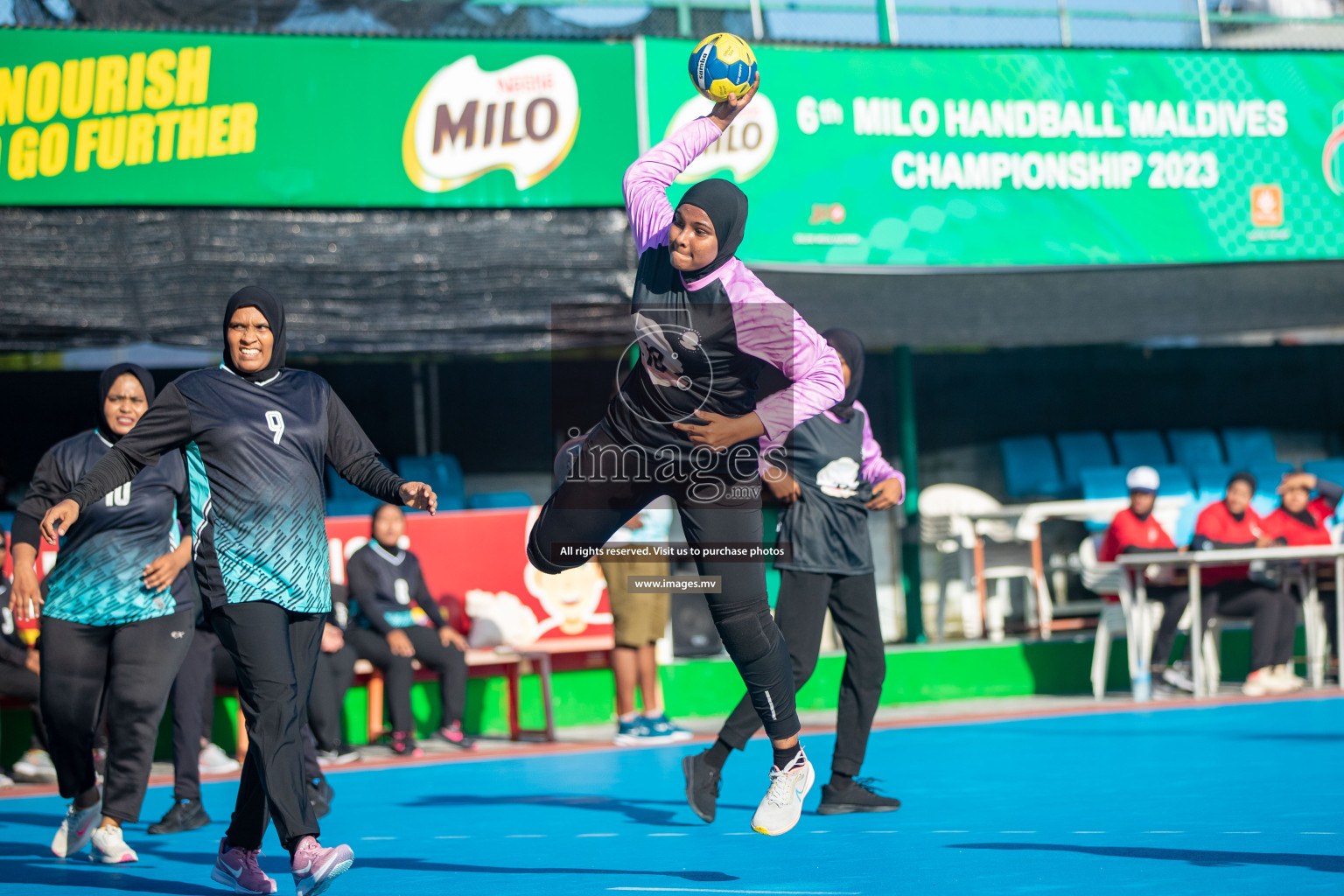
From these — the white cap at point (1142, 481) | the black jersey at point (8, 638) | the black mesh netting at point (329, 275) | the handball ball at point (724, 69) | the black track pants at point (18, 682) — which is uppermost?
the black mesh netting at point (329, 275)

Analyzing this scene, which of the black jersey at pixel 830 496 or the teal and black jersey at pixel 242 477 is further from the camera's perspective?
the black jersey at pixel 830 496

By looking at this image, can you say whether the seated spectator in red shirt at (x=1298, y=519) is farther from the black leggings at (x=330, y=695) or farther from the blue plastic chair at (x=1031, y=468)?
the black leggings at (x=330, y=695)

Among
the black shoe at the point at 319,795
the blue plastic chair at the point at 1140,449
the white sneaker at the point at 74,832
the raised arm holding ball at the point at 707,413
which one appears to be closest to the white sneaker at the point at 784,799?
the raised arm holding ball at the point at 707,413

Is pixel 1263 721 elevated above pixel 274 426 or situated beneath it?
situated beneath

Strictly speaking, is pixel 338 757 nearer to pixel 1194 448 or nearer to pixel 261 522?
pixel 261 522

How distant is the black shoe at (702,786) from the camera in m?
5.57

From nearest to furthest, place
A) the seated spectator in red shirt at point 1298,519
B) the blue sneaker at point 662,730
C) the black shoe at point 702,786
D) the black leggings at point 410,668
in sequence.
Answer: the black shoe at point 702,786 → the black leggings at point 410,668 → the blue sneaker at point 662,730 → the seated spectator in red shirt at point 1298,519

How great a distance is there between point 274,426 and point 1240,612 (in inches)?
325

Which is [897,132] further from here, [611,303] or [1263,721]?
[1263,721]

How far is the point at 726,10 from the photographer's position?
1138 centimetres

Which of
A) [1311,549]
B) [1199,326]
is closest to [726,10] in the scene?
[1199,326]

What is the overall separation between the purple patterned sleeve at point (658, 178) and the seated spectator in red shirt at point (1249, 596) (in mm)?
7064

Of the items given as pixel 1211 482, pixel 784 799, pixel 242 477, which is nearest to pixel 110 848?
pixel 242 477

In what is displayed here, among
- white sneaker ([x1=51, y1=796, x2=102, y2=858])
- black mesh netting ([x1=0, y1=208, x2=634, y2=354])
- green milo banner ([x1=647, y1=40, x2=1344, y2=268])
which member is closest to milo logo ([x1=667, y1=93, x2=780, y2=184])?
green milo banner ([x1=647, y1=40, x2=1344, y2=268])
